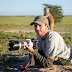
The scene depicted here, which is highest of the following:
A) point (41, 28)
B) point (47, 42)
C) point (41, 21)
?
point (41, 21)

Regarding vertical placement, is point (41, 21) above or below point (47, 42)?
above

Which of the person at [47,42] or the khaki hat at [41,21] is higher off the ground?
the khaki hat at [41,21]

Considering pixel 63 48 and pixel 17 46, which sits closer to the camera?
pixel 17 46

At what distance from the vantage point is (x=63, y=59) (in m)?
3.34

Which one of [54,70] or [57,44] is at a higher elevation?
[57,44]

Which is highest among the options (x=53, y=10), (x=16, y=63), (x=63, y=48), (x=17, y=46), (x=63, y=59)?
(x=53, y=10)

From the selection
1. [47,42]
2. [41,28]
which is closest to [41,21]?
[41,28]

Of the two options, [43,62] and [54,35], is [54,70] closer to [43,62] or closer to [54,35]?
[43,62]

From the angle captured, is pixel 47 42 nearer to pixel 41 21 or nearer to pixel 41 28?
pixel 41 28

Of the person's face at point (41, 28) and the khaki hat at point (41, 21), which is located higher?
the khaki hat at point (41, 21)

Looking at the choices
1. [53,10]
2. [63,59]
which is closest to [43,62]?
[63,59]

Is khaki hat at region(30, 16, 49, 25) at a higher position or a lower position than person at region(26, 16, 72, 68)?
higher

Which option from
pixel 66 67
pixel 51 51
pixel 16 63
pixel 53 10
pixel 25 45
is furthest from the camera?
pixel 53 10

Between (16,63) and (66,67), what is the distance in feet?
5.37
